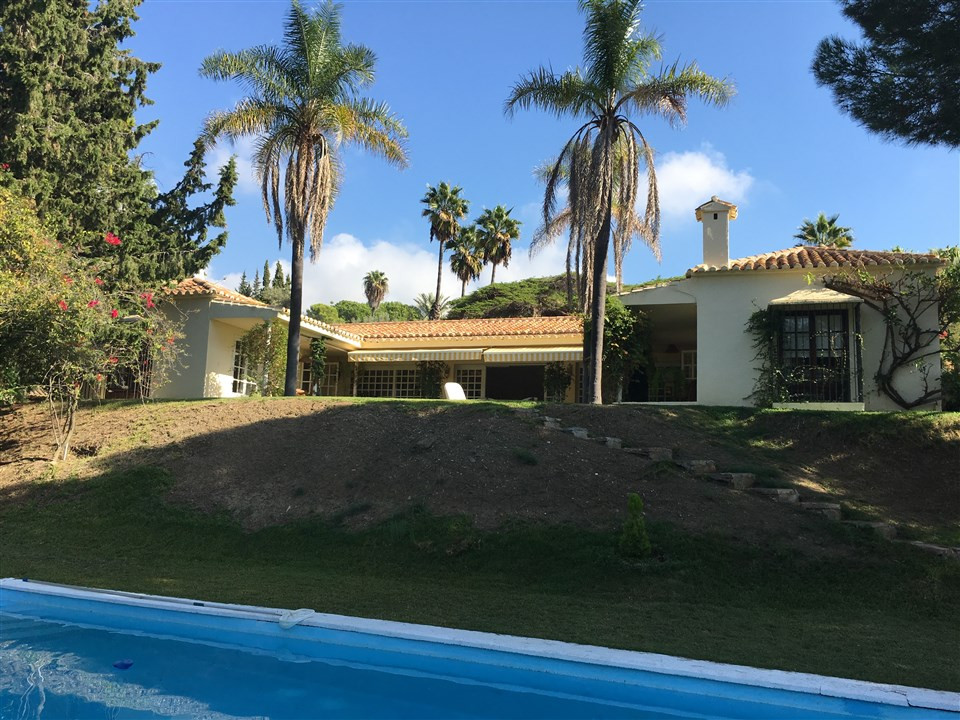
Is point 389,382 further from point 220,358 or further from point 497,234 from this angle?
point 497,234

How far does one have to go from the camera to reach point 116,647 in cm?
970

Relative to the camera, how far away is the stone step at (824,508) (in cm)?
1391

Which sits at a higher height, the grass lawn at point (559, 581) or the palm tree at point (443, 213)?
the palm tree at point (443, 213)

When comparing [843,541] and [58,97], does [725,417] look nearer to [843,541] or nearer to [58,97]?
[843,541]

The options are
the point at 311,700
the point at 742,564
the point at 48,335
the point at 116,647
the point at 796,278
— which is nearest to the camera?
the point at 311,700

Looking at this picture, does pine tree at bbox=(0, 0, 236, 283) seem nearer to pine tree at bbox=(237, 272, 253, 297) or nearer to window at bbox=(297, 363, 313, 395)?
window at bbox=(297, 363, 313, 395)

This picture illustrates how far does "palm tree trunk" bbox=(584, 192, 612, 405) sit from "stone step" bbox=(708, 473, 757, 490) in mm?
6293

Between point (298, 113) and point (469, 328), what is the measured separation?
46.5 feet

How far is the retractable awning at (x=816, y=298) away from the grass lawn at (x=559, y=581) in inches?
408

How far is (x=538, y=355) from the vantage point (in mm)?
29938

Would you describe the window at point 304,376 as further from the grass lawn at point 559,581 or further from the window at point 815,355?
the window at point 815,355

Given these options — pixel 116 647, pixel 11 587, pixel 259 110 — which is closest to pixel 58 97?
pixel 259 110

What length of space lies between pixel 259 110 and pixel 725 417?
19.4 m

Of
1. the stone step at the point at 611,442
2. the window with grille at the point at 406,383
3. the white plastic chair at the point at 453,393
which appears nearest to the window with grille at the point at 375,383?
the window with grille at the point at 406,383
